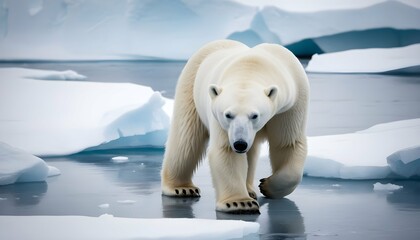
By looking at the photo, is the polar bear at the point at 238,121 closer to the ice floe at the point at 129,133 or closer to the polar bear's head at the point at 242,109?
the polar bear's head at the point at 242,109

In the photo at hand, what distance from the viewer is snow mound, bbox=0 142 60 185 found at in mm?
6301

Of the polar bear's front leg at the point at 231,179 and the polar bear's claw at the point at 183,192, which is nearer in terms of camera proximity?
the polar bear's front leg at the point at 231,179

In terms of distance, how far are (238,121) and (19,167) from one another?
2.10m

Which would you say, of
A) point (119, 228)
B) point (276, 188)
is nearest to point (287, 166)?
point (276, 188)

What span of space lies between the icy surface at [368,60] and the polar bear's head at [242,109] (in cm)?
1359

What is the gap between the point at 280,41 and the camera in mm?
18812

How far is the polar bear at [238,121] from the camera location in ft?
15.8

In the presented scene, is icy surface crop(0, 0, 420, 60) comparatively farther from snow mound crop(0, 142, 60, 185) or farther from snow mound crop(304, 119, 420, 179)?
snow mound crop(0, 142, 60, 185)

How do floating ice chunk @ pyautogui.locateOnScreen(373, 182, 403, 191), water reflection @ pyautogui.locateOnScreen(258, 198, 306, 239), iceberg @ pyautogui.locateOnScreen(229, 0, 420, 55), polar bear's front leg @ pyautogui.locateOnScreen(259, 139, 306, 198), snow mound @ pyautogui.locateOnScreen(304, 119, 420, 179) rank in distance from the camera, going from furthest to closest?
iceberg @ pyautogui.locateOnScreen(229, 0, 420, 55) → snow mound @ pyautogui.locateOnScreen(304, 119, 420, 179) → floating ice chunk @ pyautogui.locateOnScreen(373, 182, 403, 191) → polar bear's front leg @ pyautogui.locateOnScreen(259, 139, 306, 198) → water reflection @ pyautogui.locateOnScreen(258, 198, 306, 239)

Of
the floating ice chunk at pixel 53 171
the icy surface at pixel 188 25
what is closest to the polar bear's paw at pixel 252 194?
the floating ice chunk at pixel 53 171

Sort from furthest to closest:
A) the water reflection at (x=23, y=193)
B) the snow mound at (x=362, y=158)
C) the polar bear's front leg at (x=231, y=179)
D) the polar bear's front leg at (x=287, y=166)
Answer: the snow mound at (x=362, y=158)
the water reflection at (x=23, y=193)
the polar bear's front leg at (x=287, y=166)
the polar bear's front leg at (x=231, y=179)

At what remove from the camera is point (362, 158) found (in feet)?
21.8

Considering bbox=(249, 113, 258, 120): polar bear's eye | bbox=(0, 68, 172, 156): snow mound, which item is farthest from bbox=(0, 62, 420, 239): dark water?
bbox=(249, 113, 258, 120): polar bear's eye

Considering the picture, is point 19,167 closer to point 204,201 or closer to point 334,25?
point 204,201
